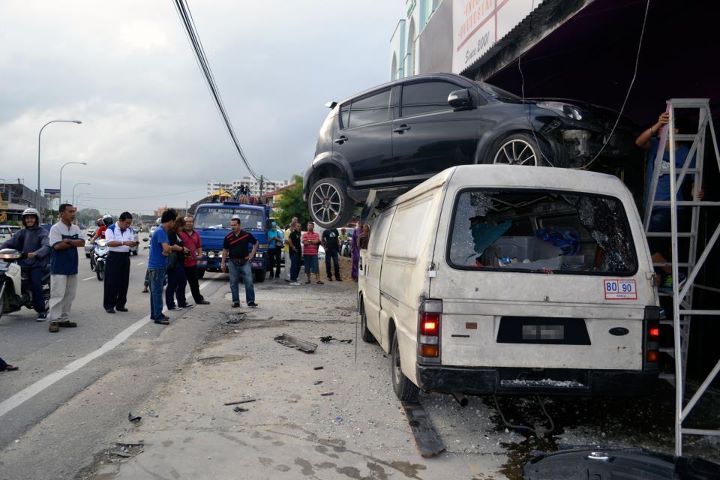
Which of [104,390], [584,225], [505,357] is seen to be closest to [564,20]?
[584,225]

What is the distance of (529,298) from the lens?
12.4 ft

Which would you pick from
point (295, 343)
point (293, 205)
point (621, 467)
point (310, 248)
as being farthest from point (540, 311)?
point (293, 205)

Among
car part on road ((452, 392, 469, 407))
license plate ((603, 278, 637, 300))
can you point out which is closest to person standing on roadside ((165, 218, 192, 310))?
car part on road ((452, 392, 469, 407))

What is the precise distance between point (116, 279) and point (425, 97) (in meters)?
5.93

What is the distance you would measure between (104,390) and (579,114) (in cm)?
518

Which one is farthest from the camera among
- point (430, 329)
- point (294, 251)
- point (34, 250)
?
point (294, 251)

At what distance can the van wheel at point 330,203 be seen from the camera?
7.64m

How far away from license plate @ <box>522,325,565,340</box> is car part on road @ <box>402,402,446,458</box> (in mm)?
960

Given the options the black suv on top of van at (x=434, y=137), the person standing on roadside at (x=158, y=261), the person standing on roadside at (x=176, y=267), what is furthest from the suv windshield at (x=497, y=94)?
the person standing on roadside at (x=176, y=267)

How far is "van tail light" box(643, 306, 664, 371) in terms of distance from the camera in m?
3.82

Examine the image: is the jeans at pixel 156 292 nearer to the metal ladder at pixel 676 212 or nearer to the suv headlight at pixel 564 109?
the suv headlight at pixel 564 109

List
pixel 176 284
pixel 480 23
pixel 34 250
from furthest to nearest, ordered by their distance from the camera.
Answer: pixel 176 284
pixel 480 23
pixel 34 250

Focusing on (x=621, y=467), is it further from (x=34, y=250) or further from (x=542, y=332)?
(x=34, y=250)

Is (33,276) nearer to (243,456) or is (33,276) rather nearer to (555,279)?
(243,456)
